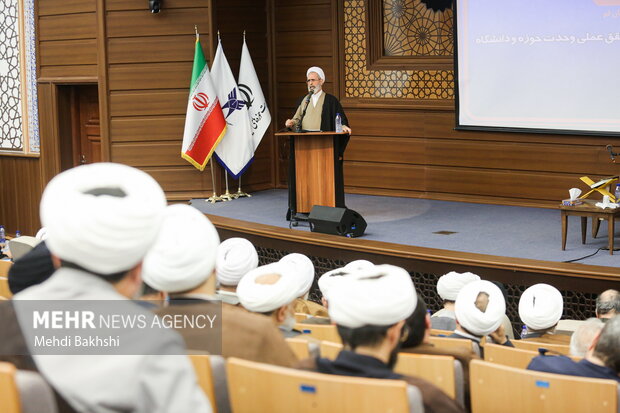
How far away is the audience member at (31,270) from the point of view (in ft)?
9.20

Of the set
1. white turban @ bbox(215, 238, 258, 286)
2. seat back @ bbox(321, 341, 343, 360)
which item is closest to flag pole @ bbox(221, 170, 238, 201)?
white turban @ bbox(215, 238, 258, 286)

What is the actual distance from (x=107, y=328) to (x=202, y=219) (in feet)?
2.27

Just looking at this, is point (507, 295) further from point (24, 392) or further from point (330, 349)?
point (24, 392)

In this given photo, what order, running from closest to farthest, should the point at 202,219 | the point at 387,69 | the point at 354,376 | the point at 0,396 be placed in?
the point at 0,396 < the point at 354,376 < the point at 202,219 < the point at 387,69

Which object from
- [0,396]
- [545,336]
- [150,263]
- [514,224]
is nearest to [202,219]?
[150,263]

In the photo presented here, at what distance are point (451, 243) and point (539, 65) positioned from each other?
2391 mm

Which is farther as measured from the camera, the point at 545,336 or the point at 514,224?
the point at 514,224

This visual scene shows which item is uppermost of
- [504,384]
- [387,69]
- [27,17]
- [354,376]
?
[27,17]

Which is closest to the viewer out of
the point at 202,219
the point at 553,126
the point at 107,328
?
the point at 107,328

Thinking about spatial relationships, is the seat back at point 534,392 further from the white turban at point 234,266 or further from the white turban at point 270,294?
the white turban at point 234,266

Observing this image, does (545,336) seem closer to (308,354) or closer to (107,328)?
(308,354)

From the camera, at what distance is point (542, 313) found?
4.09 m

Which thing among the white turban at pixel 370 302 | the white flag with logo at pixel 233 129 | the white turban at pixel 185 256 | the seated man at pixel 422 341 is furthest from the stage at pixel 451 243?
the white turban at pixel 185 256

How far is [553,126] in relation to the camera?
8.41 meters
